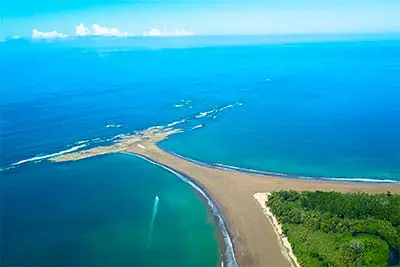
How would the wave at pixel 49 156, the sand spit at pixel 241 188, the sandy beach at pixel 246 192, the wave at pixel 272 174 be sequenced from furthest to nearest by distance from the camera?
the wave at pixel 49 156
the wave at pixel 272 174
the sand spit at pixel 241 188
the sandy beach at pixel 246 192

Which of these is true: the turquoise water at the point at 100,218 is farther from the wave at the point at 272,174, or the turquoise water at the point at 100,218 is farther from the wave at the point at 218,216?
the wave at the point at 272,174

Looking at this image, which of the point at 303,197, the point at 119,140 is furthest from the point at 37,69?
the point at 303,197

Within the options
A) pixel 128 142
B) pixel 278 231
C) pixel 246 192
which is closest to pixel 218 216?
pixel 246 192

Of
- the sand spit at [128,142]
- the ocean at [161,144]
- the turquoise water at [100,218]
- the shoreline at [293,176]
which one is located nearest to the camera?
the turquoise water at [100,218]

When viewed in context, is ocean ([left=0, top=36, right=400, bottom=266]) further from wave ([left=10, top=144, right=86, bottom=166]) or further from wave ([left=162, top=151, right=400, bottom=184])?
wave ([left=162, top=151, right=400, bottom=184])

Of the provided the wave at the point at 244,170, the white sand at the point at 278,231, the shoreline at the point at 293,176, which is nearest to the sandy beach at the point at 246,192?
the white sand at the point at 278,231
